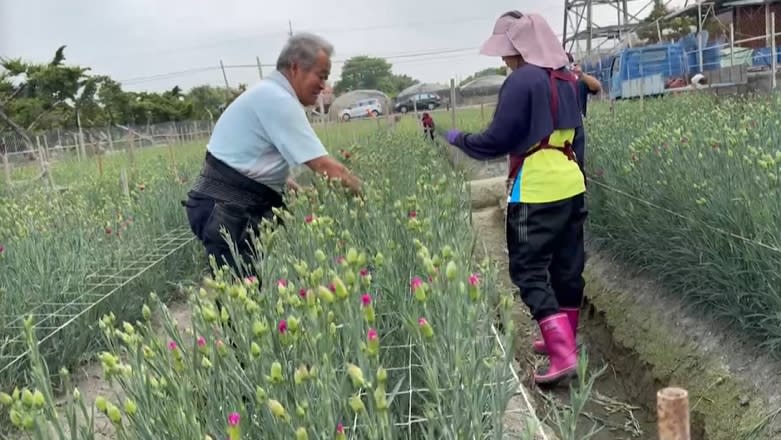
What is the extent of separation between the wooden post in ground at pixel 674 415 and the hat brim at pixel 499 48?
214 centimetres

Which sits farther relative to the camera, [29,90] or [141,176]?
[29,90]

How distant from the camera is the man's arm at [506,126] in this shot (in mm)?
2729

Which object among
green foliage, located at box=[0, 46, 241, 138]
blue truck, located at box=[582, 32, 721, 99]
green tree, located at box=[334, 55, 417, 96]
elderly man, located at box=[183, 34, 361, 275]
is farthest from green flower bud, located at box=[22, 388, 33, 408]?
green tree, located at box=[334, 55, 417, 96]

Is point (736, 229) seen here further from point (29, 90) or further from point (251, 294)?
point (29, 90)

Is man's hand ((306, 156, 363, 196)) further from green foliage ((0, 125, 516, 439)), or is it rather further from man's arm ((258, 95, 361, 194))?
green foliage ((0, 125, 516, 439))

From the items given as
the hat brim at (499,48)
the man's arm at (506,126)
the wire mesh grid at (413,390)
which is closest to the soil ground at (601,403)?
the man's arm at (506,126)

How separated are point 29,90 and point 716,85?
23655 mm

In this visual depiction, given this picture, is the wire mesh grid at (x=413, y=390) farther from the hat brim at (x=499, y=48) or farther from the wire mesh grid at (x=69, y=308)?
the hat brim at (x=499, y=48)

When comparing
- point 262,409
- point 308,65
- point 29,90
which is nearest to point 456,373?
point 262,409

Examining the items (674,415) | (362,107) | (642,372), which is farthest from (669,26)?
(674,415)

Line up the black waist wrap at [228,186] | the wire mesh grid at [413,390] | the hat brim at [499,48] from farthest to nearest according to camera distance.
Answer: the hat brim at [499,48] < the black waist wrap at [228,186] < the wire mesh grid at [413,390]

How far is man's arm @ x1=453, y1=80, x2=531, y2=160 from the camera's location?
2.73 meters

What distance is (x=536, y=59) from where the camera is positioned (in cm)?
275

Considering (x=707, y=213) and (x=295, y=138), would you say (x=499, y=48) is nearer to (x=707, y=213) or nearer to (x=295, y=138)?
(x=295, y=138)
